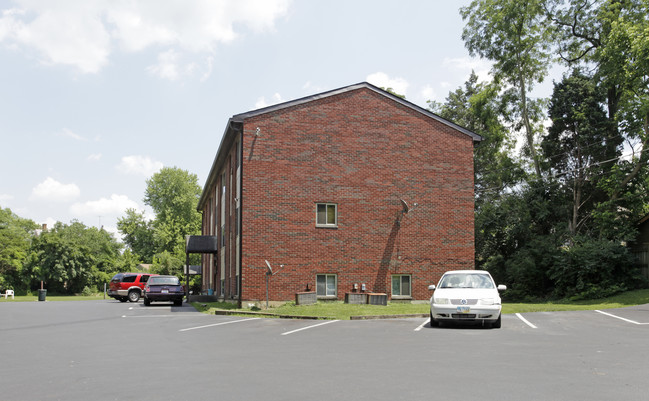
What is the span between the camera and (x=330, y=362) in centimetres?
946

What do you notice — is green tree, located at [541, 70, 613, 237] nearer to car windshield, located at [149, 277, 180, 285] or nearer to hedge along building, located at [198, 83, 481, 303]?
hedge along building, located at [198, 83, 481, 303]

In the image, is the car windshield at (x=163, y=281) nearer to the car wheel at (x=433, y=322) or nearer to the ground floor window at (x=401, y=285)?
the ground floor window at (x=401, y=285)

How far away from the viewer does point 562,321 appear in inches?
675

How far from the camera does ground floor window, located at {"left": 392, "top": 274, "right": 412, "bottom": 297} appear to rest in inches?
1069

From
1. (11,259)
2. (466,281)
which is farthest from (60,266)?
(466,281)

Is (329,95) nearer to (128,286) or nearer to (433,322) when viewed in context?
(433,322)

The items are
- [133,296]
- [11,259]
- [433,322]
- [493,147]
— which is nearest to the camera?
[433,322]

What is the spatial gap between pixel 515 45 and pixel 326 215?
2060cm

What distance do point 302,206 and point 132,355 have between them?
52.2 feet

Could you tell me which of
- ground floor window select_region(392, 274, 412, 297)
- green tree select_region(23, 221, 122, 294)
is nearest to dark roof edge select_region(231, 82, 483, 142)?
ground floor window select_region(392, 274, 412, 297)

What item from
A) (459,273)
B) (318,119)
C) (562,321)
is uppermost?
(318,119)

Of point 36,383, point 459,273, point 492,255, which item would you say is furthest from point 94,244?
point 36,383

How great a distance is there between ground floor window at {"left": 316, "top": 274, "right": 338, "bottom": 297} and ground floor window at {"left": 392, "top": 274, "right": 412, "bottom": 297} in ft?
9.00

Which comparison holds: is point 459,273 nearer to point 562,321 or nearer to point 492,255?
point 562,321
